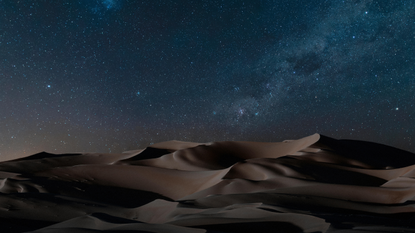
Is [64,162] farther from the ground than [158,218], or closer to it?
farther from the ground

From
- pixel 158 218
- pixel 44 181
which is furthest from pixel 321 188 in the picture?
pixel 44 181

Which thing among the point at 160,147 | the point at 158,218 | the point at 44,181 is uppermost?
the point at 160,147

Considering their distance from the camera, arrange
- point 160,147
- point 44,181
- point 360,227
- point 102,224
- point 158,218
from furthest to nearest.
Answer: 1. point 160,147
2. point 44,181
3. point 158,218
4. point 102,224
5. point 360,227

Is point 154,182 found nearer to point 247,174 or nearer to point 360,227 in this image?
point 247,174

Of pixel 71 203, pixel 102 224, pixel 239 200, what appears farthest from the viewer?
pixel 71 203

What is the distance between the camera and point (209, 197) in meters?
3.41

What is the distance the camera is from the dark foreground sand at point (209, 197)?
2.11m

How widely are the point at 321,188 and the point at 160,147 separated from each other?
30.2 ft

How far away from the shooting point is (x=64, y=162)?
29.7ft

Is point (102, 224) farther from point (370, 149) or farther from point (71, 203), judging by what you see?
point (370, 149)

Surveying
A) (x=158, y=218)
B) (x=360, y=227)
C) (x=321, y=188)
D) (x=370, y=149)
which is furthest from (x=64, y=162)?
(x=370, y=149)

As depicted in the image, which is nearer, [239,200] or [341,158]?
[239,200]

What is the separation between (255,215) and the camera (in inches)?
92.0

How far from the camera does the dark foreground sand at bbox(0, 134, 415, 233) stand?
2109 millimetres
